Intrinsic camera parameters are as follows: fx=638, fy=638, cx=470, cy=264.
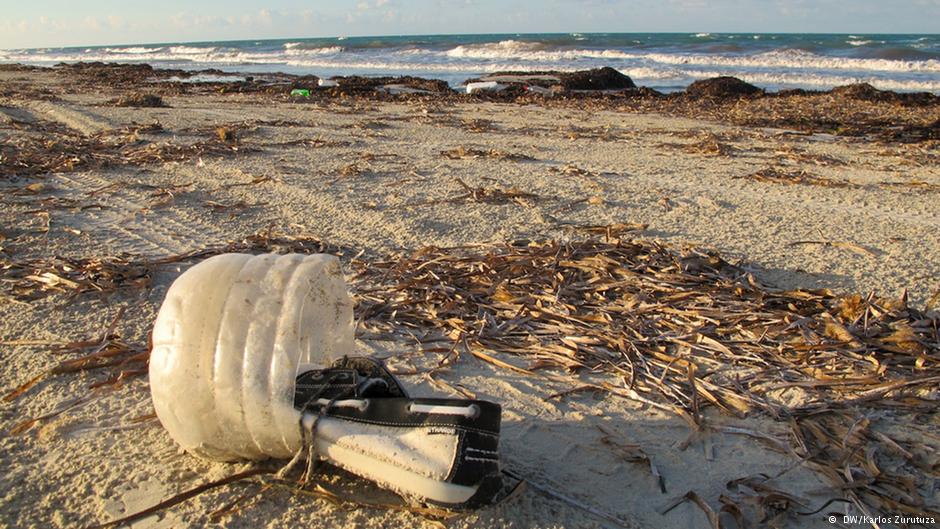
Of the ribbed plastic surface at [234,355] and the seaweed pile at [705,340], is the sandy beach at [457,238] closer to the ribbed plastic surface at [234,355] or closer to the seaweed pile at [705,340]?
the seaweed pile at [705,340]

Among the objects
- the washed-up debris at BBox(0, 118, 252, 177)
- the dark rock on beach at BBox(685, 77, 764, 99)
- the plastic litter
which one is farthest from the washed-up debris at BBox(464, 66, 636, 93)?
the washed-up debris at BBox(0, 118, 252, 177)

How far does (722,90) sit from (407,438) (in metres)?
15.7

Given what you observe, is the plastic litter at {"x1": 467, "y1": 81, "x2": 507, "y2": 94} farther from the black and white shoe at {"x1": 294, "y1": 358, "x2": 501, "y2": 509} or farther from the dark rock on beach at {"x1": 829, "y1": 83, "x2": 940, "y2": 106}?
the black and white shoe at {"x1": 294, "y1": 358, "x2": 501, "y2": 509}

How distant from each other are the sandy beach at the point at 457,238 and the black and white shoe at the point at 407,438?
13 cm

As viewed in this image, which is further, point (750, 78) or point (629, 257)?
point (750, 78)

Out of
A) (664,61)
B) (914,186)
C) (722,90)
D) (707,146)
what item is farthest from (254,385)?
(664,61)

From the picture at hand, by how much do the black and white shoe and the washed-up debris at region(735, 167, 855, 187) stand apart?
526cm

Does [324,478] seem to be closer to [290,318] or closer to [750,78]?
[290,318]

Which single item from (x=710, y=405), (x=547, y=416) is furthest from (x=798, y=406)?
(x=547, y=416)

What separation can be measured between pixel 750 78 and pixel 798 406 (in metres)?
22.5

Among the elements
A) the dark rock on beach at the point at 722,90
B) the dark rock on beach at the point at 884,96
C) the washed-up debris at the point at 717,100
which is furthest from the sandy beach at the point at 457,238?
the dark rock on beach at the point at 722,90

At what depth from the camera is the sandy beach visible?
1800 mm

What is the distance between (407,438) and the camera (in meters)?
1.57

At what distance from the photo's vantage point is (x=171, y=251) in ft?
12.6
